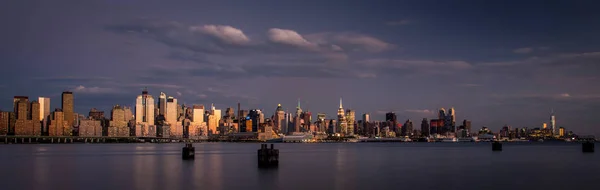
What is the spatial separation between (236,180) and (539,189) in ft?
96.2

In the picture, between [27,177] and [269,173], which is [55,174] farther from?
[269,173]

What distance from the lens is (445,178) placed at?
2520 inches

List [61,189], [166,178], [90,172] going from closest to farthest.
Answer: [61,189], [166,178], [90,172]

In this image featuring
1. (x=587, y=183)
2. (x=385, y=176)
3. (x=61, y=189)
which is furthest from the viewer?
(x=385, y=176)

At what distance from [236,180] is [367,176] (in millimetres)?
15833

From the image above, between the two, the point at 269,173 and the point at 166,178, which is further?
the point at 269,173

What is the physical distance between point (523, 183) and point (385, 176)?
15.6 metres

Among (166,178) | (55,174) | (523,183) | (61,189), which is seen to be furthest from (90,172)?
(523,183)

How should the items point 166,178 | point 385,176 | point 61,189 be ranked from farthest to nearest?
point 385,176
point 166,178
point 61,189

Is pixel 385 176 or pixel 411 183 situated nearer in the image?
pixel 411 183

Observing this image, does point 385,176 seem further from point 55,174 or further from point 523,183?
point 55,174

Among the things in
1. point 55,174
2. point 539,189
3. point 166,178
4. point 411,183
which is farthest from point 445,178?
point 55,174

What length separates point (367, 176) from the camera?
225 feet

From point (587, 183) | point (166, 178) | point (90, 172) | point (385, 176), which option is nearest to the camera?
point (587, 183)
